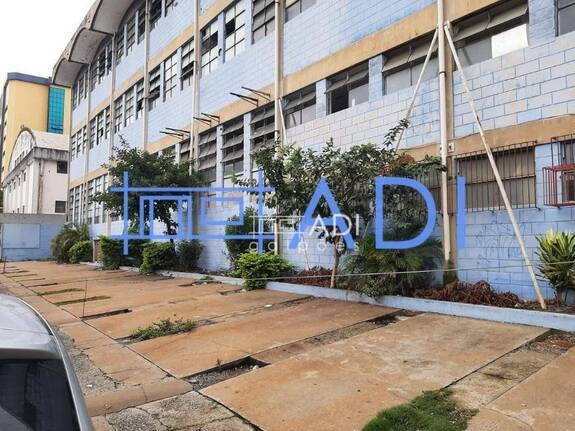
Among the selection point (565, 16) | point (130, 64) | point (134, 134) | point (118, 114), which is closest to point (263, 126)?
point (565, 16)

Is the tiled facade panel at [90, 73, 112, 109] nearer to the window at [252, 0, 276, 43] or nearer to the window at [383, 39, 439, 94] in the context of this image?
the window at [252, 0, 276, 43]

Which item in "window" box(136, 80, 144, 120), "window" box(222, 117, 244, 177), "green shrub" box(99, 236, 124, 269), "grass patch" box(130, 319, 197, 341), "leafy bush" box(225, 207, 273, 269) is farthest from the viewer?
"window" box(136, 80, 144, 120)

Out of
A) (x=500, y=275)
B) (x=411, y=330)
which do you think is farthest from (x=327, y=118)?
(x=411, y=330)

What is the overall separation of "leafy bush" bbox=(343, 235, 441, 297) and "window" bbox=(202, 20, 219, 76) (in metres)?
9.52

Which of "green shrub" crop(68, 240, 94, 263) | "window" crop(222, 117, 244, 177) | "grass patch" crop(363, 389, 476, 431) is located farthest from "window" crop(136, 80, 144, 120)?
"grass patch" crop(363, 389, 476, 431)

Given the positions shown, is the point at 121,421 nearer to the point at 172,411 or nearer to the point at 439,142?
the point at 172,411

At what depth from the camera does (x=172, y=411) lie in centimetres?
361

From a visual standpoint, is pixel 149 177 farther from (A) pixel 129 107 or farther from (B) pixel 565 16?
(B) pixel 565 16

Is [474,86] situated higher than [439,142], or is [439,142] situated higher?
[474,86]

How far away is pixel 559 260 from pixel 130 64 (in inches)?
773

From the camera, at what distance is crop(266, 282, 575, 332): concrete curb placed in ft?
17.6

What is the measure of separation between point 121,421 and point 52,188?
3467 centimetres

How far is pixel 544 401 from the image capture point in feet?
11.0

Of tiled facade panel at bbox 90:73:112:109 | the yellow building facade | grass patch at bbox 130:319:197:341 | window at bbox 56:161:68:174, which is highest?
the yellow building facade
